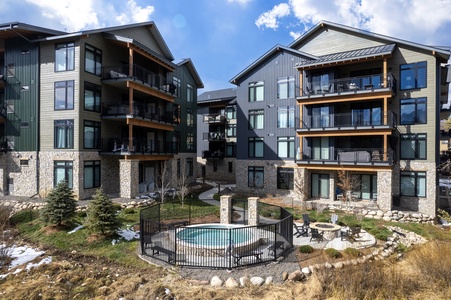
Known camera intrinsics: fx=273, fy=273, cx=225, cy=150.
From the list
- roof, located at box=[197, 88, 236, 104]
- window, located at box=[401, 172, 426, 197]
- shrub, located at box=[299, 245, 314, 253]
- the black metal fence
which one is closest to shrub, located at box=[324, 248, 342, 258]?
shrub, located at box=[299, 245, 314, 253]

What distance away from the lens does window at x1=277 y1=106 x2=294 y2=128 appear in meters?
25.0

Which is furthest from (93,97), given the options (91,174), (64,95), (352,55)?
(352,55)

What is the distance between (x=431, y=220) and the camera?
19281mm

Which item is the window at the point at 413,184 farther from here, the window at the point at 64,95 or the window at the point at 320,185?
the window at the point at 64,95

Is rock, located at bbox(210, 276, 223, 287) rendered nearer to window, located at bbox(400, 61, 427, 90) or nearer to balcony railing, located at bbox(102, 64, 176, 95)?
balcony railing, located at bbox(102, 64, 176, 95)

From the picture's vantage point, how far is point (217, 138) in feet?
127

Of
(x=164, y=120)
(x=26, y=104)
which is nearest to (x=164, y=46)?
(x=164, y=120)

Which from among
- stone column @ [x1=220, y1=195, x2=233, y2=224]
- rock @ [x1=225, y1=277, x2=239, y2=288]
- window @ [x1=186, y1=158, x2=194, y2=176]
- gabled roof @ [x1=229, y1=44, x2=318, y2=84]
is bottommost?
rock @ [x1=225, y1=277, x2=239, y2=288]

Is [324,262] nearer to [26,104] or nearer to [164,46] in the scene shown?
[26,104]

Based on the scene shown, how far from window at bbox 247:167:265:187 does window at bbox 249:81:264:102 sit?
6.89 metres

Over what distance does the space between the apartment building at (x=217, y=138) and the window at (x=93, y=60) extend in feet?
62.5

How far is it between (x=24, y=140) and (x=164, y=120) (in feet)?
36.8

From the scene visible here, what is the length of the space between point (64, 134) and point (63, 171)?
2.71 m

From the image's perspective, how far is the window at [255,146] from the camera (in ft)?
87.7
